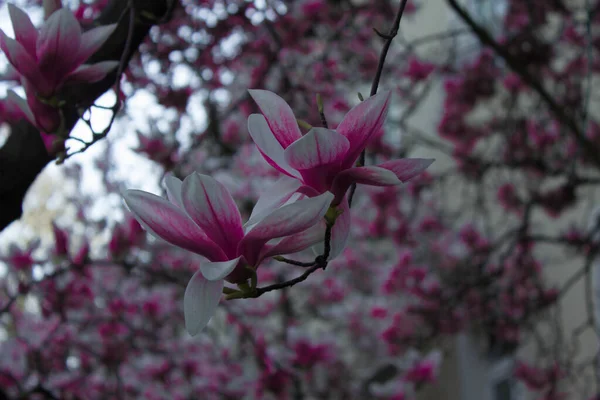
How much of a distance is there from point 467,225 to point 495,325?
804 millimetres

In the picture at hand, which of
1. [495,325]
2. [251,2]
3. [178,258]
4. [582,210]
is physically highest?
[582,210]

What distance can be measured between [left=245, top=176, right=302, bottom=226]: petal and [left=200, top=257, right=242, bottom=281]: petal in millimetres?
47

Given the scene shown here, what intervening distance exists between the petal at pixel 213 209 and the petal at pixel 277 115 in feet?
0.28

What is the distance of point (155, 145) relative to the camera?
186 centimetres

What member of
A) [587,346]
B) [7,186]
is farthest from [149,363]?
[587,346]

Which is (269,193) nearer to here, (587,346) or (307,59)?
(307,59)

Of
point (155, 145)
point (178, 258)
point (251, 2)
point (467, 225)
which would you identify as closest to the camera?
point (155, 145)

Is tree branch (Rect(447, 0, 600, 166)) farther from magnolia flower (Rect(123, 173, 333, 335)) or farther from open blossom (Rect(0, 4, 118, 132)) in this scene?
magnolia flower (Rect(123, 173, 333, 335))

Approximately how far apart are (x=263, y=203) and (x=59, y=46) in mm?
386

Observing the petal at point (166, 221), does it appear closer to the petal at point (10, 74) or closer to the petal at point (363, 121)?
the petal at point (363, 121)

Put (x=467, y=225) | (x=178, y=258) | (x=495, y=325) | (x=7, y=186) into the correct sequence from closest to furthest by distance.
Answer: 1. (x=7, y=186)
2. (x=495, y=325)
3. (x=178, y=258)
4. (x=467, y=225)

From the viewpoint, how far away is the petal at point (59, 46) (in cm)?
75

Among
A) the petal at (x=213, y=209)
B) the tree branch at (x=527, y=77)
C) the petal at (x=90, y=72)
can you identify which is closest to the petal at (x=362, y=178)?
the petal at (x=213, y=209)

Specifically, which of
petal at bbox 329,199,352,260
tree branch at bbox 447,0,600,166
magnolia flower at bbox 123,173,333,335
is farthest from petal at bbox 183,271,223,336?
tree branch at bbox 447,0,600,166
